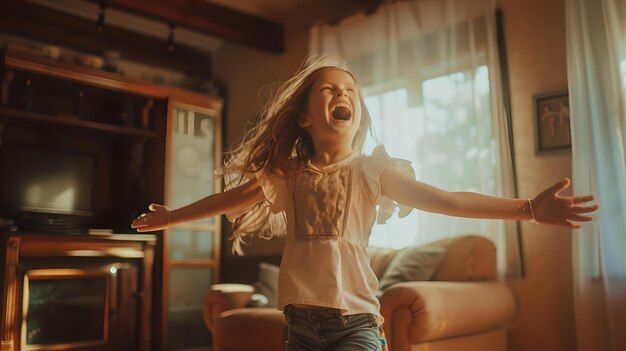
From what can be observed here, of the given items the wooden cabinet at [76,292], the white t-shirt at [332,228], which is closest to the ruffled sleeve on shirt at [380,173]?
the white t-shirt at [332,228]

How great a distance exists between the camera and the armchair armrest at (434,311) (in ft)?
7.04

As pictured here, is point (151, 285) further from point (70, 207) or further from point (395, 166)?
point (395, 166)

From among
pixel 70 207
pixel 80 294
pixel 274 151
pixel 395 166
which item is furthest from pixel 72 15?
pixel 395 166

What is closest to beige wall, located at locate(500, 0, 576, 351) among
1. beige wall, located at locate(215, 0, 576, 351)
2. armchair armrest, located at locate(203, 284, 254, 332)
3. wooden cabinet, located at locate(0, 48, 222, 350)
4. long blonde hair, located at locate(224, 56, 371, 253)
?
beige wall, located at locate(215, 0, 576, 351)

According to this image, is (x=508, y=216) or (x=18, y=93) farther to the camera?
(x=18, y=93)

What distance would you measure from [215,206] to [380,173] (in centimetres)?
45

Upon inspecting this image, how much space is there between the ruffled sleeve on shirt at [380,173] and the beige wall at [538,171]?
5.35ft

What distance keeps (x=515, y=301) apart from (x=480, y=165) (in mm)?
705

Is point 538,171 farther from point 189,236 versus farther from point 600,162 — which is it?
point 189,236

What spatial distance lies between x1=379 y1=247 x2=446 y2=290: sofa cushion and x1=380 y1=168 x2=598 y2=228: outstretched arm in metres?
1.32

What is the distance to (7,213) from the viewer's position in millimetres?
3645

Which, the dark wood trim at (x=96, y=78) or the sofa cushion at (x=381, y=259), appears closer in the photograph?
the sofa cushion at (x=381, y=259)

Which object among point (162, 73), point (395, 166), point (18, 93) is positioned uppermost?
point (162, 73)

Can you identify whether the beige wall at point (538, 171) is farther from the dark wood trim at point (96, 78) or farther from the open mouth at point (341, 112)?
the dark wood trim at point (96, 78)
